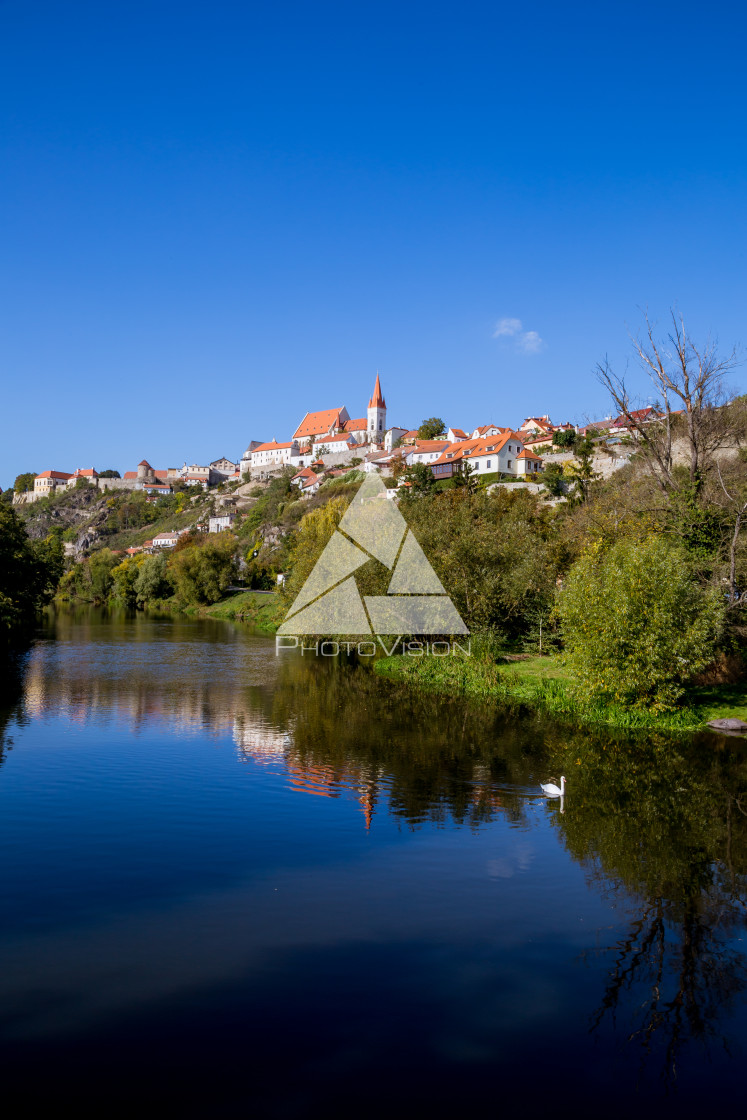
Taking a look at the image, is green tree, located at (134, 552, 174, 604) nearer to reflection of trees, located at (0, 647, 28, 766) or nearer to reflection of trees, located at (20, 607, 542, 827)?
reflection of trees, located at (20, 607, 542, 827)

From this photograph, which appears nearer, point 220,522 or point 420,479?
point 420,479

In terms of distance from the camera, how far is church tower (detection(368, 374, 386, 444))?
469 ft

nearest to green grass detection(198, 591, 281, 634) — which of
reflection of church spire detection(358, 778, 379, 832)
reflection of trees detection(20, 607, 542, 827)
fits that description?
reflection of trees detection(20, 607, 542, 827)

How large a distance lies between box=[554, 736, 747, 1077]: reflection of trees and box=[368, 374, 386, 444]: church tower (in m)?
125

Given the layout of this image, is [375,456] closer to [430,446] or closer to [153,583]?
[430,446]

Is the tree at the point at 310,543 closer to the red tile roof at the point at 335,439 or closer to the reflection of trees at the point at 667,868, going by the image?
the reflection of trees at the point at 667,868

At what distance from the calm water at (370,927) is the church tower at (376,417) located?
125m

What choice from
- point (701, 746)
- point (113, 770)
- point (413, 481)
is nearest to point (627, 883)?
point (701, 746)

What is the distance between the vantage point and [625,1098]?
7.35 metres

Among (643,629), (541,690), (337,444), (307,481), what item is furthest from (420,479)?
(643,629)

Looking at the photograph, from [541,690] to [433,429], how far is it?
9965 centimetres

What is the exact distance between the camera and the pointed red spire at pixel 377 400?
14375cm

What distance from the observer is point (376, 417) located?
14325cm

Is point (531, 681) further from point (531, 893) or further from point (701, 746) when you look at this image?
point (531, 893)
